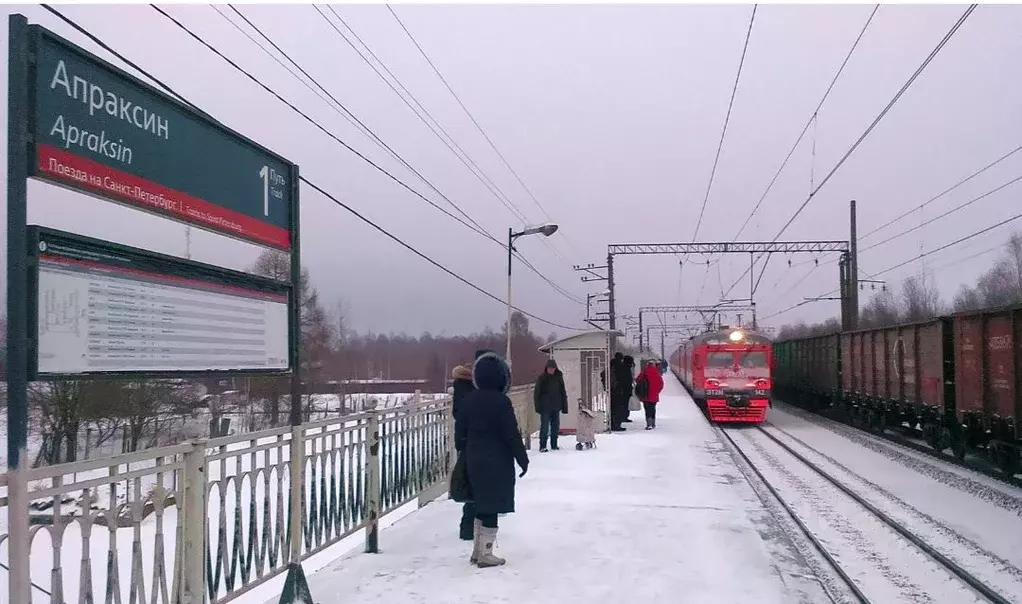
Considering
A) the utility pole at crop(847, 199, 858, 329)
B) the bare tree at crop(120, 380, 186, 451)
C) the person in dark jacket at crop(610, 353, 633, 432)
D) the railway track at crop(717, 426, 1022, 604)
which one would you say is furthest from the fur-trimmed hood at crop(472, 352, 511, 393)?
the utility pole at crop(847, 199, 858, 329)

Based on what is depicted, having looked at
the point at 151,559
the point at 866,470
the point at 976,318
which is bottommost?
the point at 866,470

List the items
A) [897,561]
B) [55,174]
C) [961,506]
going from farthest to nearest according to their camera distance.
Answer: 1. [961,506]
2. [897,561]
3. [55,174]

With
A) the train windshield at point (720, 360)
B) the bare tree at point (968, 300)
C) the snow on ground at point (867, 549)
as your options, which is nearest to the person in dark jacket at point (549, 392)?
the snow on ground at point (867, 549)

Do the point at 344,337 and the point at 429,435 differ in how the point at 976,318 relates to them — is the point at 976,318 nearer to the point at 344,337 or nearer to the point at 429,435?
the point at 429,435

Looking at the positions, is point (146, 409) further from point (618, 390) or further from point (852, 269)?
point (852, 269)

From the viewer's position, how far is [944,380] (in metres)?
16.4

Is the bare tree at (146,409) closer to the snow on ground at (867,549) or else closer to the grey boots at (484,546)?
the grey boots at (484,546)

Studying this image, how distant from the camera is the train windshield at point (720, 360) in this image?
25550 millimetres

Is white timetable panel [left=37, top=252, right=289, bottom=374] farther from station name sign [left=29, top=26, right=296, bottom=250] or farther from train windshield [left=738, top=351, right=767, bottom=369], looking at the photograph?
train windshield [left=738, top=351, right=767, bottom=369]

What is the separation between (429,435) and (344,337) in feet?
125

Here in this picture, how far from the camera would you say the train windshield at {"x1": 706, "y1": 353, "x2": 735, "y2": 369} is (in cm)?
2555

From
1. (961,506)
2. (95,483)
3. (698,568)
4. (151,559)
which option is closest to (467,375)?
(698,568)

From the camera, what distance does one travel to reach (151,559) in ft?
14.6

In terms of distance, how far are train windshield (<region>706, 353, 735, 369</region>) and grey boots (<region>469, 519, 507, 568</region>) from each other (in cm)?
1987
